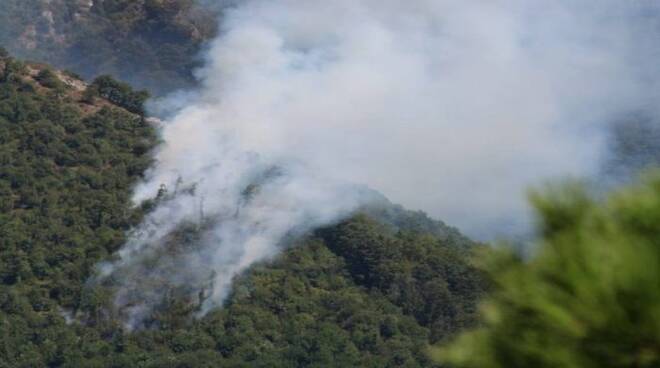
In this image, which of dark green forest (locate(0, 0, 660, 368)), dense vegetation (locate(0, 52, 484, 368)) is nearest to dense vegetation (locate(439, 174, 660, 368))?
dark green forest (locate(0, 0, 660, 368))

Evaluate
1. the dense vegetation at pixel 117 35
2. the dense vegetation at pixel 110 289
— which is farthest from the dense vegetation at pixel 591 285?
the dense vegetation at pixel 117 35

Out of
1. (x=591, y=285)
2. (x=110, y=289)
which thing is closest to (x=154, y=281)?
(x=110, y=289)

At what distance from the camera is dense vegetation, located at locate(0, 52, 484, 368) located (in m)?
52.1

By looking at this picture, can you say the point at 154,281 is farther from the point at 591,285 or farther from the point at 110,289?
the point at 591,285

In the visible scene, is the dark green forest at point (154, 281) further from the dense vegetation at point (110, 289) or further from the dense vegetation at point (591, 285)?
the dense vegetation at point (591, 285)

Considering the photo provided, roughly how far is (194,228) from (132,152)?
7.44 meters

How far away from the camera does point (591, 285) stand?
3.00m

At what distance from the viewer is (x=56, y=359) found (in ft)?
164

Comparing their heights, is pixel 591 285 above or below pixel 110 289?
below

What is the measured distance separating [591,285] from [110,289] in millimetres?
55320

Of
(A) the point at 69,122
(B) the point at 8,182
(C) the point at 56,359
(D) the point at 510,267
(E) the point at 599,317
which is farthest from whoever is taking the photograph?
(A) the point at 69,122

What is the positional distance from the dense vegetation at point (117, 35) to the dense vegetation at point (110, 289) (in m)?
52.7

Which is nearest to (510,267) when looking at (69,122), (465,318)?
(465,318)

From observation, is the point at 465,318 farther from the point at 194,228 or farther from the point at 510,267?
the point at 510,267
